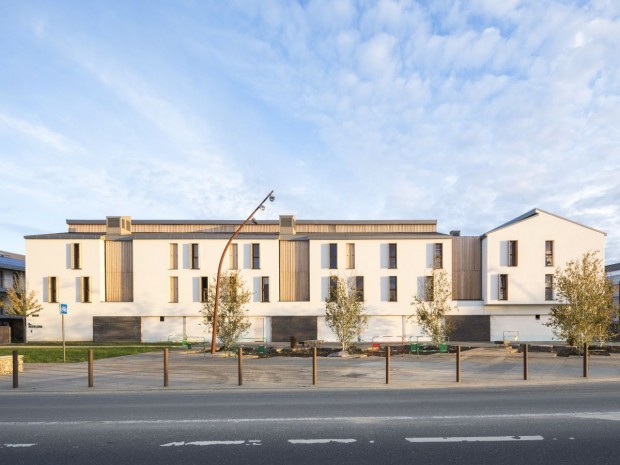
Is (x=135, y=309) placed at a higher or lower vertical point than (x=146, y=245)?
lower

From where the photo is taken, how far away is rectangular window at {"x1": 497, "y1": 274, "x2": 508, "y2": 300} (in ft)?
118

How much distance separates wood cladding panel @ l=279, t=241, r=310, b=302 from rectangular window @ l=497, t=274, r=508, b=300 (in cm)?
1591

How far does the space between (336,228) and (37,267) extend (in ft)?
87.1

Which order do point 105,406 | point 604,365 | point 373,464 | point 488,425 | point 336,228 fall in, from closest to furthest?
point 373,464 → point 488,425 → point 105,406 → point 604,365 → point 336,228

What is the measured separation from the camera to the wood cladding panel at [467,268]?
3728 centimetres

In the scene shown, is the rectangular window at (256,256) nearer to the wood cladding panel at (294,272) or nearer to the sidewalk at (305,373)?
the wood cladding panel at (294,272)

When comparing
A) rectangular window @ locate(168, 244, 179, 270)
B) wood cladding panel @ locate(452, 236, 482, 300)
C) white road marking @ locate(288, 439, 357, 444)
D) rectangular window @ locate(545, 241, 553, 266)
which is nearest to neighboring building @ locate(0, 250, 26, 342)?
rectangular window @ locate(168, 244, 179, 270)

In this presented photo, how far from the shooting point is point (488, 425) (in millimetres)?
7609

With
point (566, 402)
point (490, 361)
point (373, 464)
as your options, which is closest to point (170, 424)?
point (373, 464)

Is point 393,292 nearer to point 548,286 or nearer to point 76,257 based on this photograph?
point 548,286

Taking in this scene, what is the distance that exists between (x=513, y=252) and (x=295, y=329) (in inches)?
759

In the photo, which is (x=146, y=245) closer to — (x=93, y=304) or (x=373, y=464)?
(x=93, y=304)

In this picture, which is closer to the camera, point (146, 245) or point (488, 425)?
point (488, 425)

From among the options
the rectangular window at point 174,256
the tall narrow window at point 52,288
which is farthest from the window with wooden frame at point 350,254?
the tall narrow window at point 52,288
